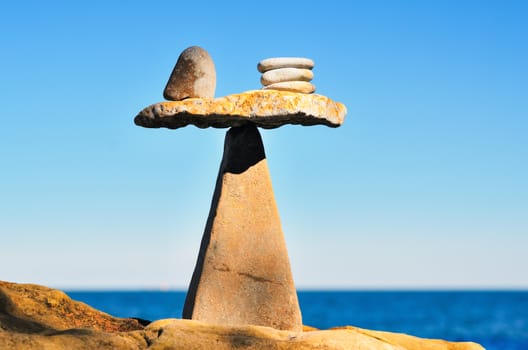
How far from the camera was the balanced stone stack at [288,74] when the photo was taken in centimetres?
998

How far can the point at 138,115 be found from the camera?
396 inches

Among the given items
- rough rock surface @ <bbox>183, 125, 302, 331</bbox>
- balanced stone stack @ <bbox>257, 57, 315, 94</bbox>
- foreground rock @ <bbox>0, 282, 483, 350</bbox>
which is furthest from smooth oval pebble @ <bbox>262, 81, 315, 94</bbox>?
foreground rock @ <bbox>0, 282, 483, 350</bbox>

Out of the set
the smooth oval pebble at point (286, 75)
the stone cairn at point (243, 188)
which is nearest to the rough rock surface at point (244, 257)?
the stone cairn at point (243, 188)

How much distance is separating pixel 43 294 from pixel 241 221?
276 centimetres

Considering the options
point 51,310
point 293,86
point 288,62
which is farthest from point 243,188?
point 51,310

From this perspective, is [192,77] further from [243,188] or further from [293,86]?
[243,188]

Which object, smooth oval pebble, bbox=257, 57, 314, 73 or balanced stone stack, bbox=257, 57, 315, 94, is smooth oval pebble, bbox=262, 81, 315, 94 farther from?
smooth oval pebble, bbox=257, 57, 314, 73

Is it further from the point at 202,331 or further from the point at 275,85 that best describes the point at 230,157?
the point at 202,331

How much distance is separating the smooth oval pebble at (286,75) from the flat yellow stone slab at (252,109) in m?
0.49

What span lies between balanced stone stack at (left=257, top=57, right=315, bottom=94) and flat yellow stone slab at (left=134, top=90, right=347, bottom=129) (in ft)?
1.20

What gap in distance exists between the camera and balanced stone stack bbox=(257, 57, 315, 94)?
998 cm

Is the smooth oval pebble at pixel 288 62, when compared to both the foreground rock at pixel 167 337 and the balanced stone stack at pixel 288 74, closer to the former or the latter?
the balanced stone stack at pixel 288 74

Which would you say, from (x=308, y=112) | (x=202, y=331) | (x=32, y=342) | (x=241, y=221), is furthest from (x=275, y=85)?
(x=32, y=342)

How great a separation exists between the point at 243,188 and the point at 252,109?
44.7 inches
